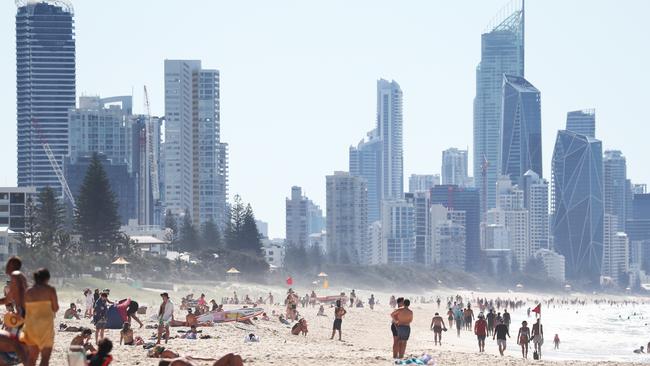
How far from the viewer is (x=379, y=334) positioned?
1774 inches

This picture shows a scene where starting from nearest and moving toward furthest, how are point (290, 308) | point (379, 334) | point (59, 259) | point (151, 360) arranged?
point (151, 360) → point (290, 308) → point (379, 334) → point (59, 259)

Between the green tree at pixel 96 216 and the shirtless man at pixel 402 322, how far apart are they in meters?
67.0

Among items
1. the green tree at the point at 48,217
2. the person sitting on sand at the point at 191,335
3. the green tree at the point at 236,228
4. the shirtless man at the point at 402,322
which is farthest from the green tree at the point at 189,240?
the shirtless man at the point at 402,322

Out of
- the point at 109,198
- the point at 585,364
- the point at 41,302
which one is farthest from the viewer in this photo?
the point at 109,198

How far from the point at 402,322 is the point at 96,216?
68.5 meters

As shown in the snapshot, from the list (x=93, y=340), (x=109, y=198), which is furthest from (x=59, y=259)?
(x=93, y=340)

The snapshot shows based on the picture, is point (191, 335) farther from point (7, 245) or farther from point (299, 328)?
point (7, 245)

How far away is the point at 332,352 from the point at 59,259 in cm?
5132

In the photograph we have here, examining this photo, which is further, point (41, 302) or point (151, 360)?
point (151, 360)

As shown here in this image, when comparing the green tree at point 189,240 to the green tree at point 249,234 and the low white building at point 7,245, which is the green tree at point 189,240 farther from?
the low white building at point 7,245

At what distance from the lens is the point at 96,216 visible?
8725 centimetres

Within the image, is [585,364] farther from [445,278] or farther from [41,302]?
[445,278]

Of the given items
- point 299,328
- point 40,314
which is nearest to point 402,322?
point 40,314

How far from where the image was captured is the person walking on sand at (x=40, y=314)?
42.9 feet
